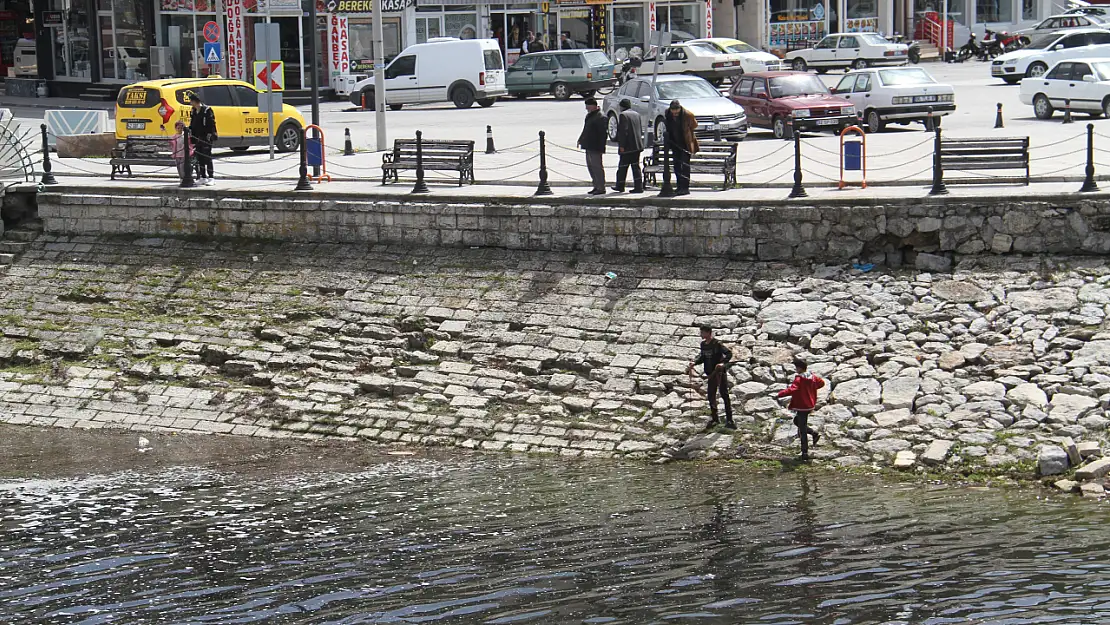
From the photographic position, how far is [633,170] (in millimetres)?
18172

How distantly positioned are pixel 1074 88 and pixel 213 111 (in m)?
16.6

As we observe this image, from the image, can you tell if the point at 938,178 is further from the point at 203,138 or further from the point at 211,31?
the point at 211,31

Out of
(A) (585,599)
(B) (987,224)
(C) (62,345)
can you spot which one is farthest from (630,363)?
(C) (62,345)

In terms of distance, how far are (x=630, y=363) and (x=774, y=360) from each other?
62.8 inches

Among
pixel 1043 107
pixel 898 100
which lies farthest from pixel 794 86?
pixel 1043 107

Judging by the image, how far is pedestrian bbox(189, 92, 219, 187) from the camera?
21.6 meters

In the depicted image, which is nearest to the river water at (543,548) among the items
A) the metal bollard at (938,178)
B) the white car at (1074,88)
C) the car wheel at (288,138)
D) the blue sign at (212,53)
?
the metal bollard at (938,178)

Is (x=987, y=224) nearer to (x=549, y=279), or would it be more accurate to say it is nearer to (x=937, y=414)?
(x=937, y=414)

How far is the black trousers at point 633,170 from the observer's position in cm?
1807

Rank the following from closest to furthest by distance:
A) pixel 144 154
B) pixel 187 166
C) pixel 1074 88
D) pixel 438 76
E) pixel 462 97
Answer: pixel 187 166, pixel 144 154, pixel 1074 88, pixel 438 76, pixel 462 97

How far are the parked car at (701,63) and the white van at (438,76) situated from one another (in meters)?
6.76

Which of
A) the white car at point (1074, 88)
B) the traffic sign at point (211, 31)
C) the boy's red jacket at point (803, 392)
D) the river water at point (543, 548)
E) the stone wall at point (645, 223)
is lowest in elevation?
the river water at point (543, 548)

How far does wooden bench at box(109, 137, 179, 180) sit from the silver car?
863cm

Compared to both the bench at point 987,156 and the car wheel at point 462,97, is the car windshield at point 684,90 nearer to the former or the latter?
the bench at point 987,156
